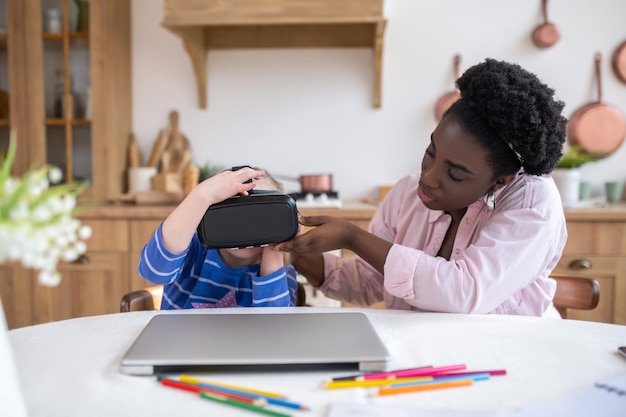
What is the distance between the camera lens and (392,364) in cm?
67

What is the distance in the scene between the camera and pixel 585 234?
210 centimetres

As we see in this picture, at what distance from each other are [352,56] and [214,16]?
2.27 ft

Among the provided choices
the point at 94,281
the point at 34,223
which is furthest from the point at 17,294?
the point at 34,223

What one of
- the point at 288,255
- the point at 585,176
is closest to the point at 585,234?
the point at 585,176

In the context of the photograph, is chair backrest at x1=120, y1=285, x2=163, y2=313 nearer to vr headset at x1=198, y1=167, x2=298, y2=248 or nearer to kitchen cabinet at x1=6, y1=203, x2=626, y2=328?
vr headset at x1=198, y1=167, x2=298, y2=248

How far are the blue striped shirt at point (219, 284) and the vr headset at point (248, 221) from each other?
193 millimetres

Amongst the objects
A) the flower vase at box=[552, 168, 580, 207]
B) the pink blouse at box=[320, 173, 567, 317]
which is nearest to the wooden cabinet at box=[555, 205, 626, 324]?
the flower vase at box=[552, 168, 580, 207]

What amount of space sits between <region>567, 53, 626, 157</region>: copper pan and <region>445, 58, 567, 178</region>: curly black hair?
1.66 meters

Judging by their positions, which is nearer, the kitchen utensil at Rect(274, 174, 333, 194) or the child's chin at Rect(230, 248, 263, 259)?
the child's chin at Rect(230, 248, 263, 259)

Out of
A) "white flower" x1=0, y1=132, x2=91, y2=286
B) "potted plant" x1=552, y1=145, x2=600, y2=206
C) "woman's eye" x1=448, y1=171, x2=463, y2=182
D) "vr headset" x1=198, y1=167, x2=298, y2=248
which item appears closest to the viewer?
"white flower" x1=0, y1=132, x2=91, y2=286

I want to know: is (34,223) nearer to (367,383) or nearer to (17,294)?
(367,383)

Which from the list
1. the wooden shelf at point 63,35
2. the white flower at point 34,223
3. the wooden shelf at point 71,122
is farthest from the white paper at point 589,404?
the wooden shelf at point 63,35

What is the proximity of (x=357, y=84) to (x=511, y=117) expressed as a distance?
1689 mm

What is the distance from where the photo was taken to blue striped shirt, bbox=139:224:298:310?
3.53 ft
